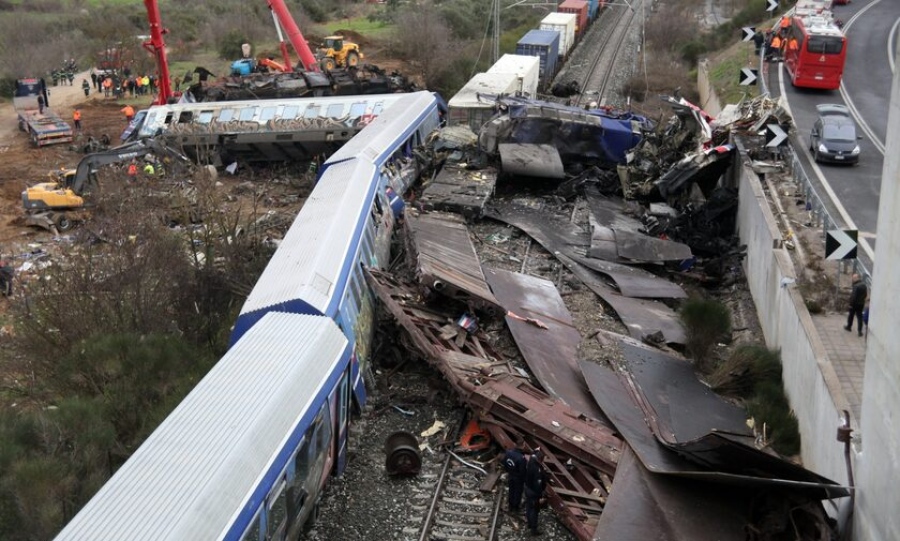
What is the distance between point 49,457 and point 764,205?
1533cm

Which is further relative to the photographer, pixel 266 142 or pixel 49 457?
pixel 266 142

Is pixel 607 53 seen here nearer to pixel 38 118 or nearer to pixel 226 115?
pixel 226 115

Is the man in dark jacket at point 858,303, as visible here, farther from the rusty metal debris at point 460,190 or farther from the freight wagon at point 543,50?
the freight wagon at point 543,50

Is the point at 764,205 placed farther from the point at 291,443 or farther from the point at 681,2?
the point at 681,2

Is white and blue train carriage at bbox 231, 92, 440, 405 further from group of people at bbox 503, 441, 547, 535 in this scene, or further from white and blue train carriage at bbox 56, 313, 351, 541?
group of people at bbox 503, 441, 547, 535

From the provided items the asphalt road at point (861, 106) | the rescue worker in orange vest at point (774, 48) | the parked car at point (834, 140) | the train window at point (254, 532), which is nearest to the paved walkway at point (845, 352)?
the asphalt road at point (861, 106)

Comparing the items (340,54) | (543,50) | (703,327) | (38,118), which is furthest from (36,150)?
(703,327)

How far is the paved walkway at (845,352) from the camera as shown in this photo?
1321 cm

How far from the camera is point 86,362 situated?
1343cm

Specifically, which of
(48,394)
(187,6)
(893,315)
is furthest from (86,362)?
(187,6)

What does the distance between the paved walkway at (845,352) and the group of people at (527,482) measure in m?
4.44

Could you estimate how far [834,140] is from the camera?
24.9 metres

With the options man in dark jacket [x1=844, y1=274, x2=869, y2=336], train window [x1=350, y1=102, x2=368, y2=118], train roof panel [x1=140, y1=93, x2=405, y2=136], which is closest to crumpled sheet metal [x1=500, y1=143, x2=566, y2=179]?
train roof panel [x1=140, y1=93, x2=405, y2=136]

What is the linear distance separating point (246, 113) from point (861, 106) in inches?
833
